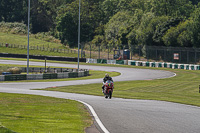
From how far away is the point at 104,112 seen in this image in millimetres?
15914

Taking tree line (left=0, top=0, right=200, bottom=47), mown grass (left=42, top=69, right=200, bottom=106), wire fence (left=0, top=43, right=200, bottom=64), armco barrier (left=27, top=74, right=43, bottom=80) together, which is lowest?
mown grass (left=42, top=69, right=200, bottom=106)

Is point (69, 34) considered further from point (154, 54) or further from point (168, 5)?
point (154, 54)

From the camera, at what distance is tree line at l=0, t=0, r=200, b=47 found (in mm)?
80562

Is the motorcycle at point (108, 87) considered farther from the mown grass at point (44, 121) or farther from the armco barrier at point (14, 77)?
the armco barrier at point (14, 77)

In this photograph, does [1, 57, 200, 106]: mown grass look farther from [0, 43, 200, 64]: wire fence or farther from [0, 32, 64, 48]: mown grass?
[0, 32, 64, 48]: mown grass

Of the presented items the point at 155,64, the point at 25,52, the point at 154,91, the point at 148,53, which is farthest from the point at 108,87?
the point at 25,52

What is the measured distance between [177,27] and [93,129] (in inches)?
2838

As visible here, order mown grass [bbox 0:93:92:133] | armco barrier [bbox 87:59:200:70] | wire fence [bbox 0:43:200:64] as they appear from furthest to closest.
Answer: wire fence [bbox 0:43:200:64] → armco barrier [bbox 87:59:200:70] → mown grass [bbox 0:93:92:133]

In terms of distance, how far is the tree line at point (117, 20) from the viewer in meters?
80.6

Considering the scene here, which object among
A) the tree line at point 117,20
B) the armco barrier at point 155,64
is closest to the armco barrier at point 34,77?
the armco barrier at point 155,64

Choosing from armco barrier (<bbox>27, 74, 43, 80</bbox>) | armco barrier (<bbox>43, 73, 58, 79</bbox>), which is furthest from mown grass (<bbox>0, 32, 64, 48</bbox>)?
armco barrier (<bbox>27, 74, 43, 80</bbox>)

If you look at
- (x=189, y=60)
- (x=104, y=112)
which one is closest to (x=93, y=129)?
(x=104, y=112)

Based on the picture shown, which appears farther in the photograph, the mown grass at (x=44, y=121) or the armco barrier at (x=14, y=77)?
the armco barrier at (x=14, y=77)

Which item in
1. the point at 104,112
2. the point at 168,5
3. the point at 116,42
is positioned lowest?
the point at 104,112
